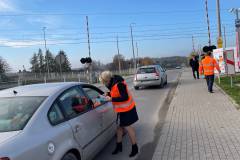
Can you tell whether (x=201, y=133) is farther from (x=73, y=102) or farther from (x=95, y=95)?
(x=73, y=102)

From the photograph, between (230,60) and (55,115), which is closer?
(55,115)

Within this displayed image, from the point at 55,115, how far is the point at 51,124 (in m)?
0.23

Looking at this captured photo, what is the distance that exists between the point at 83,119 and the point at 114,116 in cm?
176

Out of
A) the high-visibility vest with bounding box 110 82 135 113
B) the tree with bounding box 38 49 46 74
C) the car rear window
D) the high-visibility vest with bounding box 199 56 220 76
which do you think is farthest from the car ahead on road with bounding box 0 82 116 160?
the tree with bounding box 38 49 46 74

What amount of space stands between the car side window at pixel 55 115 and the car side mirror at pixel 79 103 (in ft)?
1.60

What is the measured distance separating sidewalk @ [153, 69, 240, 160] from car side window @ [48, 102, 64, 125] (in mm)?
1943

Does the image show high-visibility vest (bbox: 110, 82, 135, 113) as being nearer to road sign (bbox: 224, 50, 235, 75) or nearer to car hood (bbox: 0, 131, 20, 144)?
car hood (bbox: 0, 131, 20, 144)

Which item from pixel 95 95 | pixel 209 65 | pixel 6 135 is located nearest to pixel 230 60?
pixel 209 65

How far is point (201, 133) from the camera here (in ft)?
21.2

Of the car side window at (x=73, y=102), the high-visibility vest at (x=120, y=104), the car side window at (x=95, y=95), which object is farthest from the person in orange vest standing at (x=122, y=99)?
the car side window at (x=73, y=102)

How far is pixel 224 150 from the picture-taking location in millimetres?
Answer: 5227

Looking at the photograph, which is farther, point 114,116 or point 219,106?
point 219,106

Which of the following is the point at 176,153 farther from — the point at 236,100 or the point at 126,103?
the point at 236,100

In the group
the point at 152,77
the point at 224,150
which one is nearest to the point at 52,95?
the point at 224,150
